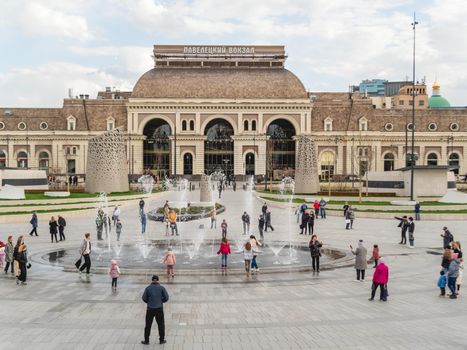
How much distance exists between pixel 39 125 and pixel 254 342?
3694 inches

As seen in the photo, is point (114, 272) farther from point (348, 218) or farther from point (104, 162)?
point (104, 162)

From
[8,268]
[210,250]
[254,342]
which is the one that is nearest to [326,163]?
[210,250]

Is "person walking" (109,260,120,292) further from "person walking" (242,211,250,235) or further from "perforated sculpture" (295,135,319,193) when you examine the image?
"perforated sculpture" (295,135,319,193)

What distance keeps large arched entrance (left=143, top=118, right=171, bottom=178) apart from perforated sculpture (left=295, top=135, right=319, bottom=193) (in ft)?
157

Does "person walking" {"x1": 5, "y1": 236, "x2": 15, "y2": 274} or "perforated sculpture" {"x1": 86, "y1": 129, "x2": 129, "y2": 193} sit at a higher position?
"perforated sculpture" {"x1": 86, "y1": 129, "x2": 129, "y2": 193}

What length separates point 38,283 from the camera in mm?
17359

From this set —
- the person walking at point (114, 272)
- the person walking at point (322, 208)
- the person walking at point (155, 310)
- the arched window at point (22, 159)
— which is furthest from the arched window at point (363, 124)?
the person walking at point (155, 310)

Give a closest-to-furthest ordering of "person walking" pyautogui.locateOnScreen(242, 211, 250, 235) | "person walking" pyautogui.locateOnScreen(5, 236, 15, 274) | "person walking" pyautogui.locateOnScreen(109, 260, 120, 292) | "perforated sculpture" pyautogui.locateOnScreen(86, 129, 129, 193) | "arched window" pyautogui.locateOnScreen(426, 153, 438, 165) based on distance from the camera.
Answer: "person walking" pyautogui.locateOnScreen(109, 260, 120, 292)
"person walking" pyautogui.locateOnScreen(5, 236, 15, 274)
"person walking" pyautogui.locateOnScreen(242, 211, 250, 235)
"perforated sculpture" pyautogui.locateOnScreen(86, 129, 129, 193)
"arched window" pyautogui.locateOnScreen(426, 153, 438, 165)

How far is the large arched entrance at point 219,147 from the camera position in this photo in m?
98.9

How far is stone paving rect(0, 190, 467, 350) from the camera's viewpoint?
11758 mm

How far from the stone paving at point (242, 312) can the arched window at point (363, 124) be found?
7865cm

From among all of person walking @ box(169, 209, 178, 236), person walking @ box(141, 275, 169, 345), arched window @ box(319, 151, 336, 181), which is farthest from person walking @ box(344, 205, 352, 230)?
arched window @ box(319, 151, 336, 181)

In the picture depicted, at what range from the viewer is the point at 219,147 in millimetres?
99938

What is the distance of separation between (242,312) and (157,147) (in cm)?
8713
